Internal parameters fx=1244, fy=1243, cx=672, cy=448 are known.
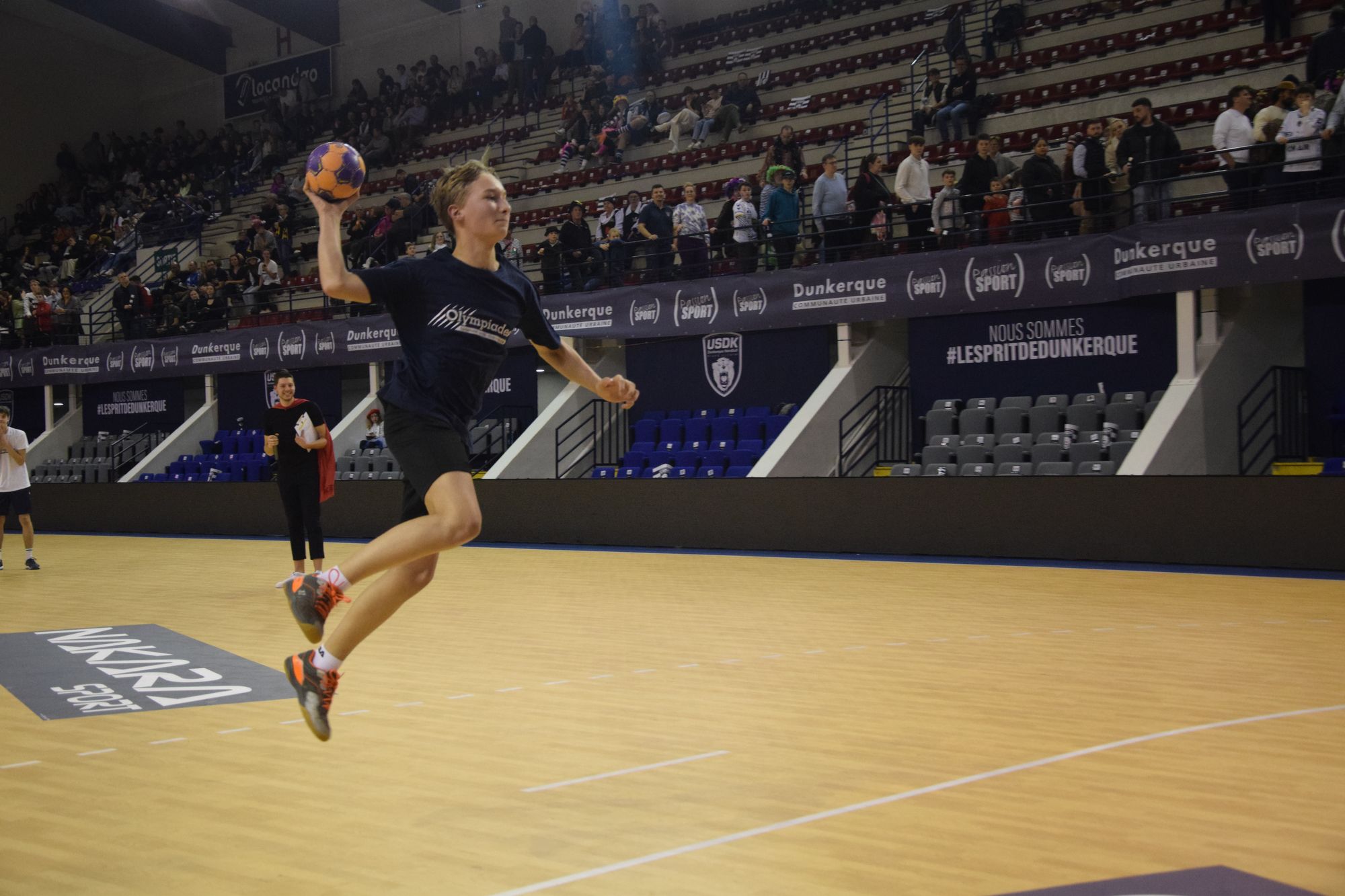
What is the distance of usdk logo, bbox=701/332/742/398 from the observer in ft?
65.8

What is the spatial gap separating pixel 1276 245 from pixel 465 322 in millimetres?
11266

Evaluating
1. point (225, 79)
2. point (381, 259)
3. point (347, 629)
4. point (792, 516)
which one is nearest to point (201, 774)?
point (347, 629)

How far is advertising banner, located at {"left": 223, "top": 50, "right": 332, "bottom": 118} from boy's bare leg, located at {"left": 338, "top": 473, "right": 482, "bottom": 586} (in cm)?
3439

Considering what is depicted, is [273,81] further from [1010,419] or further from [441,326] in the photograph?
[441,326]

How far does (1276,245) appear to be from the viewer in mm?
13188

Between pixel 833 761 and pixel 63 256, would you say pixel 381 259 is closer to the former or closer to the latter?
pixel 63 256

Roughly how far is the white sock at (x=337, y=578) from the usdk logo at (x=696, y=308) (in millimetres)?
14281

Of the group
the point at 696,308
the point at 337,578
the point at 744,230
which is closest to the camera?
the point at 337,578

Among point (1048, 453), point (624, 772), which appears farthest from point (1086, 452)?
point (624, 772)

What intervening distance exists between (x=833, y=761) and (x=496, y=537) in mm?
14927

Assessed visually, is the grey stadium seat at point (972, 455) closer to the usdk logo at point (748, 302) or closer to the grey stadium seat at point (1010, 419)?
the grey stadium seat at point (1010, 419)

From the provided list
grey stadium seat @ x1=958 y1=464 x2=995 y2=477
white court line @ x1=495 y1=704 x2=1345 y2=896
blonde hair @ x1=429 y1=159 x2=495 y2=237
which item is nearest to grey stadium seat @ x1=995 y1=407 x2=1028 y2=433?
grey stadium seat @ x1=958 y1=464 x2=995 y2=477

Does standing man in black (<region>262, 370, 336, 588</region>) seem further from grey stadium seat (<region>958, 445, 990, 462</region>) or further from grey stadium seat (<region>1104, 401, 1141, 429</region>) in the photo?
grey stadium seat (<region>1104, 401, 1141, 429</region>)

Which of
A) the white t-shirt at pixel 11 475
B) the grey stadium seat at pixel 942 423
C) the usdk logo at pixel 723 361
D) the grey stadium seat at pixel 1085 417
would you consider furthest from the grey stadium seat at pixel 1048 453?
the white t-shirt at pixel 11 475
